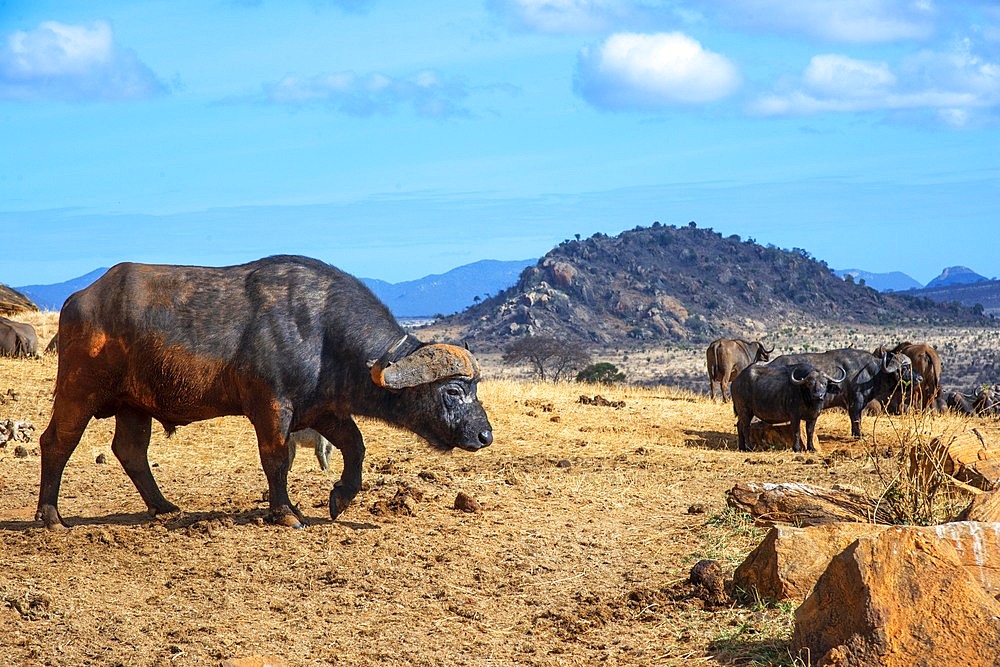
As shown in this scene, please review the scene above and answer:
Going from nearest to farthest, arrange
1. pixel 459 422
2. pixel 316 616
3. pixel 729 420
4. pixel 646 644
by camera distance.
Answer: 1. pixel 646 644
2. pixel 316 616
3. pixel 459 422
4. pixel 729 420

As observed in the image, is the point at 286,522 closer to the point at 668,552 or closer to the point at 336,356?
the point at 336,356

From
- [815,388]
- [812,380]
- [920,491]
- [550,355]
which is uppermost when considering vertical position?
[550,355]

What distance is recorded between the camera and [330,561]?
7.50 metres

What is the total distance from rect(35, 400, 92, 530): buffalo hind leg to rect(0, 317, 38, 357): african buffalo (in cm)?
1224

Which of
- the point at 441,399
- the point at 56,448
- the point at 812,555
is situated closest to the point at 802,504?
the point at 812,555

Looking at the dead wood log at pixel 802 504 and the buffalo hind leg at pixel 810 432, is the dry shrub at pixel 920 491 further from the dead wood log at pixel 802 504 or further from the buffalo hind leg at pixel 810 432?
the buffalo hind leg at pixel 810 432

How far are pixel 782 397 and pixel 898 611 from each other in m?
10.8

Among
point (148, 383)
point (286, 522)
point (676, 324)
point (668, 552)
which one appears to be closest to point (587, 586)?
point (668, 552)

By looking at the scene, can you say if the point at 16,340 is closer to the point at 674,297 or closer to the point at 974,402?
the point at 974,402

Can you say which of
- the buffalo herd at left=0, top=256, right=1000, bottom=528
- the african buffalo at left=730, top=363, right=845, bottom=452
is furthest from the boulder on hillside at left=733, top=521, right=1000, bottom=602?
the african buffalo at left=730, top=363, right=845, bottom=452

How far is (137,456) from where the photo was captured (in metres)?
8.98

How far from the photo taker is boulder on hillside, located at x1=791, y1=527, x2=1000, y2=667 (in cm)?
493

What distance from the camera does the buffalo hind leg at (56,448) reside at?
28.0 feet

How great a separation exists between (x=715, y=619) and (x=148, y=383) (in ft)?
14.6
